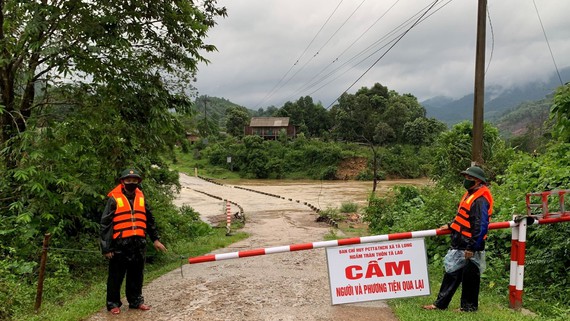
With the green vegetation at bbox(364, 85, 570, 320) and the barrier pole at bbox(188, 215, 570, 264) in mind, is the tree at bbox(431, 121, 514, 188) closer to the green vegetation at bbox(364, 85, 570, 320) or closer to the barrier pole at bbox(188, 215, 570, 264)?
the green vegetation at bbox(364, 85, 570, 320)

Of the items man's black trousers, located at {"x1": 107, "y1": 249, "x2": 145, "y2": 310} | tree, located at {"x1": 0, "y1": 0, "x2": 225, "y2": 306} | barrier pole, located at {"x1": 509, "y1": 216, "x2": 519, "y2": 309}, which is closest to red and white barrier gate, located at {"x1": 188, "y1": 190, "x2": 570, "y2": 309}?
barrier pole, located at {"x1": 509, "y1": 216, "x2": 519, "y2": 309}

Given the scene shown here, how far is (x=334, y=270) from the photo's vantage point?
499cm

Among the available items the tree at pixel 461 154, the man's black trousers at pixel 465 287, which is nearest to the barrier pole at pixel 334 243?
the man's black trousers at pixel 465 287

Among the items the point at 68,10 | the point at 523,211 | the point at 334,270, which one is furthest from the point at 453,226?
the point at 68,10

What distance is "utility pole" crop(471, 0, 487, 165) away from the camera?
9.90 meters

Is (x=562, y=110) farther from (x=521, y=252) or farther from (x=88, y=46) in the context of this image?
(x=88, y=46)

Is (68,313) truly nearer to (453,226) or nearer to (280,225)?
(453,226)

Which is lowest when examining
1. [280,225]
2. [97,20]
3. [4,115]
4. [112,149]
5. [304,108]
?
[280,225]

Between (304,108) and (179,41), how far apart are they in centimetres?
6854

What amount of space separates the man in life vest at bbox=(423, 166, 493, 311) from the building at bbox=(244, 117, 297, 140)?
67.3 meters

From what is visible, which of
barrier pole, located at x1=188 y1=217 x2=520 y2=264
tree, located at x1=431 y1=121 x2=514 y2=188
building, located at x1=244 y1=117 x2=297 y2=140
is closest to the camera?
barrier pole, located at x1=188 y1=217 x2=520 y2=264

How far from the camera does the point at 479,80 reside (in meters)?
9.99

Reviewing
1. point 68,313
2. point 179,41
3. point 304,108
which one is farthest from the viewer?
point 304,108

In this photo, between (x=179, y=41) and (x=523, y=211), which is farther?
(x=179, y=41)
